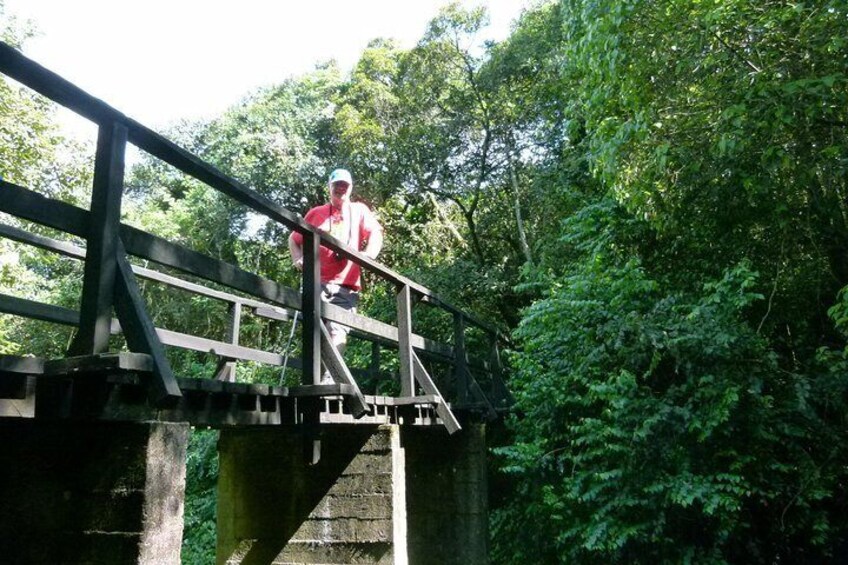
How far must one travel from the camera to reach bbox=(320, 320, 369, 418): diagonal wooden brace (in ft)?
13.9

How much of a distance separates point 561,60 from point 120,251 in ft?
38.9

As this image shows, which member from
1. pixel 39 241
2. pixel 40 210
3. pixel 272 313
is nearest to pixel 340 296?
pixel 272 313

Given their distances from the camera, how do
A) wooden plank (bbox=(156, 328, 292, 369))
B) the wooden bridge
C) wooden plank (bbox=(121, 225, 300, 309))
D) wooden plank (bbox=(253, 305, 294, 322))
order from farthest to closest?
wooden plank (bbox=(253, 305, 294, 322)) < wooden plank (bbox=(156, 328, 292, 369)) < wooden plank (bbox=(121, 225, 300, 309)) < the wooden bridge

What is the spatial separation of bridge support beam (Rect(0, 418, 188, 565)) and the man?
2849mm

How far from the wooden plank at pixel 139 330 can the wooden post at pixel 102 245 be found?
0.11ft

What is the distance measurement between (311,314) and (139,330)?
1.75 metres

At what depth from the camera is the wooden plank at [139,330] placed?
2.60 metres

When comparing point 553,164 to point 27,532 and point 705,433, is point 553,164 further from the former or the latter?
point 27,532

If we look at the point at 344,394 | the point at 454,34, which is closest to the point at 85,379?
the point at 344,394

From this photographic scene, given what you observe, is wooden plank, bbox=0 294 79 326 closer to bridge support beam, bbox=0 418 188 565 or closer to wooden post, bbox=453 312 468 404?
bridge support beam, bbox=0 418 188 565

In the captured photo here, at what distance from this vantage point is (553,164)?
1359 centimetres

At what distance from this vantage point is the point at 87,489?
8.40ft

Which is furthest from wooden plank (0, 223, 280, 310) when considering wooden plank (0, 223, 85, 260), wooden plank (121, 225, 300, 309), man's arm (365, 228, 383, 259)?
man's arm (365, 228, 383, 259)

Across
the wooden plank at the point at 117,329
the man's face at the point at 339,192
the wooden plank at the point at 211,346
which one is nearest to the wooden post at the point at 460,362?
the wooden plank at the point at 117,329
